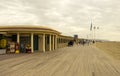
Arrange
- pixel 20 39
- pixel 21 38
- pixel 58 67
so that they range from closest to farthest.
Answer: pixel 58 67 < pixel 20 39 < pixel 21 38

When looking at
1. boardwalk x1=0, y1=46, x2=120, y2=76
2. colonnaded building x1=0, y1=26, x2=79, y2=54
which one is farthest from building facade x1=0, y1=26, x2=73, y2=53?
boardwalk x1=0, y1=46, x2=120, y2=76

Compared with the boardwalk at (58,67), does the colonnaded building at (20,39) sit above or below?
above

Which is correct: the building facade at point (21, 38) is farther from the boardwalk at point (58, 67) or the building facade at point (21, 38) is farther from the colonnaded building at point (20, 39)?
the boardwalk at point (58, 67)

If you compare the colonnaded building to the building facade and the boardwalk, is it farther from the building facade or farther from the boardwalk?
the boardwalk

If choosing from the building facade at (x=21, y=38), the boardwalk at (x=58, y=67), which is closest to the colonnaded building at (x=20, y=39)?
the building facade at (x=21, y=38)

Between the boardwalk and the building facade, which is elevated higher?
the building facade

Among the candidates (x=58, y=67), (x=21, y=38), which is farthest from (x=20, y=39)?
(x=58, y=67)

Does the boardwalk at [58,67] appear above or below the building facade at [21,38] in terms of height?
below

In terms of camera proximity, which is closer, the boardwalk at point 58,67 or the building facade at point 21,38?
the boardwalk at point 58,67

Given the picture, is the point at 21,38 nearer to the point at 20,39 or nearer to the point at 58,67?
the point at 20,39

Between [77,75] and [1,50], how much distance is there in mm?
19526

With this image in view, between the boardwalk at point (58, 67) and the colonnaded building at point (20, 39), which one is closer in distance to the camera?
the boardwalk at point (58, 67)

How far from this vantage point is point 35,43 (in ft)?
119

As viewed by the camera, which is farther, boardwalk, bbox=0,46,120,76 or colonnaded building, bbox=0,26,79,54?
colonnaded building, bbox=0,26,79,54
